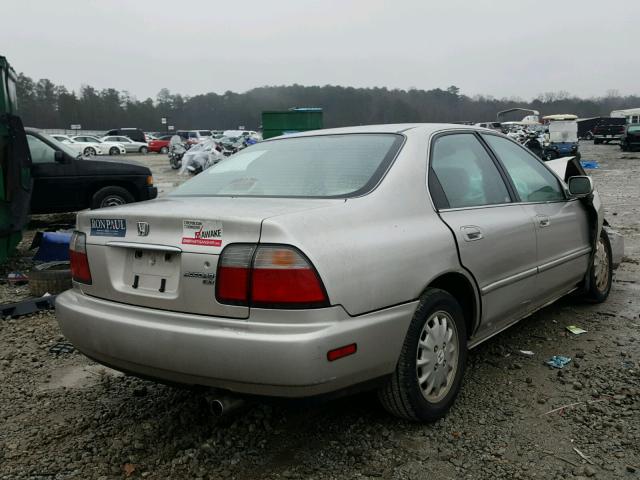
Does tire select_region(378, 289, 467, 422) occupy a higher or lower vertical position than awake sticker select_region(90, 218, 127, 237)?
lower

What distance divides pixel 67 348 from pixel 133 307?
2004mm

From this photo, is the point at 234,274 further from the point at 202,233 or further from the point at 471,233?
the point at 471,233

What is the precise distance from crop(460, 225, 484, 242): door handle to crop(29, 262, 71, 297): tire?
408 cm

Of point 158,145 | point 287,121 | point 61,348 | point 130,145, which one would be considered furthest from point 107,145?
point 61,348

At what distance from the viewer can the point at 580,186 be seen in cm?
418

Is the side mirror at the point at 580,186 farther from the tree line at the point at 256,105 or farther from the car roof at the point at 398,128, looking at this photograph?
the tree line at the point at 256,105

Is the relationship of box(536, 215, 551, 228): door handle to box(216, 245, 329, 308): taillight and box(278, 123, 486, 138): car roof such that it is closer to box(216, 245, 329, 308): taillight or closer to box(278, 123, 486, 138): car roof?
box(278, 123, 486, 138): car roof

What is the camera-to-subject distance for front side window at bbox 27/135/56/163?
30.1ft

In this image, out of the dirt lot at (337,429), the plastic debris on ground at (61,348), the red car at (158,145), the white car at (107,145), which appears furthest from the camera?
the red car at (158,145)

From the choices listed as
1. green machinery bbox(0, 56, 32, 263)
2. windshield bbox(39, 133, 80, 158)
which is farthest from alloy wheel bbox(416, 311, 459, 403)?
windshield bbox(39, 133, 80, 158)

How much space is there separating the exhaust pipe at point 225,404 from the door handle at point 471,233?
1428 mm

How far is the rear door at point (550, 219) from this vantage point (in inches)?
147

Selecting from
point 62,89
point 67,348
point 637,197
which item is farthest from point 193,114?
point 67,348

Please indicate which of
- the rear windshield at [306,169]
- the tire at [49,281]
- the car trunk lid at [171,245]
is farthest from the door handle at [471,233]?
the tire at [49,281]
